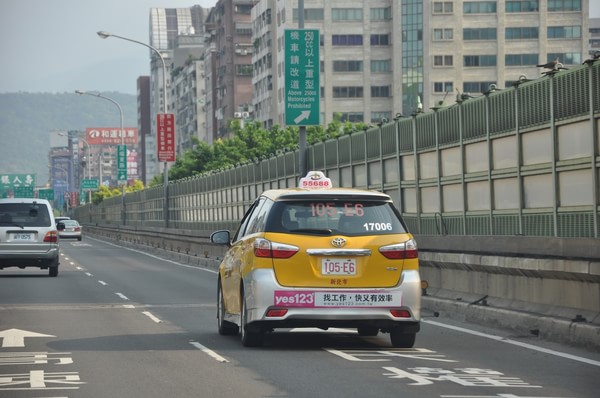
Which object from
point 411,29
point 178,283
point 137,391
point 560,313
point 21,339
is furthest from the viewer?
point 411,29

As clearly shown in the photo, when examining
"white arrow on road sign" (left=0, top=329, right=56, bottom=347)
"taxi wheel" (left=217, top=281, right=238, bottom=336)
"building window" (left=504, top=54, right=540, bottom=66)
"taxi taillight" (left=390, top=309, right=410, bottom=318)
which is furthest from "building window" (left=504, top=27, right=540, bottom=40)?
"taxi taillight" (left=390, top=309, right=410, bottom=318)

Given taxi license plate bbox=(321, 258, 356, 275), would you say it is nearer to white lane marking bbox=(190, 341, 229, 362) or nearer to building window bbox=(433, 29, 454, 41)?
white lane marking bbox=(190, 341, 229, 362)

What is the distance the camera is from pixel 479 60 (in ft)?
431

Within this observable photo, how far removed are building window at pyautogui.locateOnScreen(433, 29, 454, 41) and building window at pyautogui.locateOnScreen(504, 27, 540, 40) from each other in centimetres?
519

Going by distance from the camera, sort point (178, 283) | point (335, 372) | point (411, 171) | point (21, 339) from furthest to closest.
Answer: point (178, 283)
point (411, 171)
point (21, 339)
point (335, 372)

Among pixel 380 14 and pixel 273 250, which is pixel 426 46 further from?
pixel 273 250

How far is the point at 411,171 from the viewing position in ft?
83.8

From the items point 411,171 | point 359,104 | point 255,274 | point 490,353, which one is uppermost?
point 359,104

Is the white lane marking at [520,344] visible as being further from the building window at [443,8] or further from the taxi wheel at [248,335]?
the building window at [443,8]

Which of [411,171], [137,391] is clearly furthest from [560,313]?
[411,171]

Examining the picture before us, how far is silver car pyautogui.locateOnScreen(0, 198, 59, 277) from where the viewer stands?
3534cm

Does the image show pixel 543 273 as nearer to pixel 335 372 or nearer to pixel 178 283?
pixel 335 372

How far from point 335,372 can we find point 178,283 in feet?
65.4

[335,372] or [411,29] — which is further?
[411,29]
